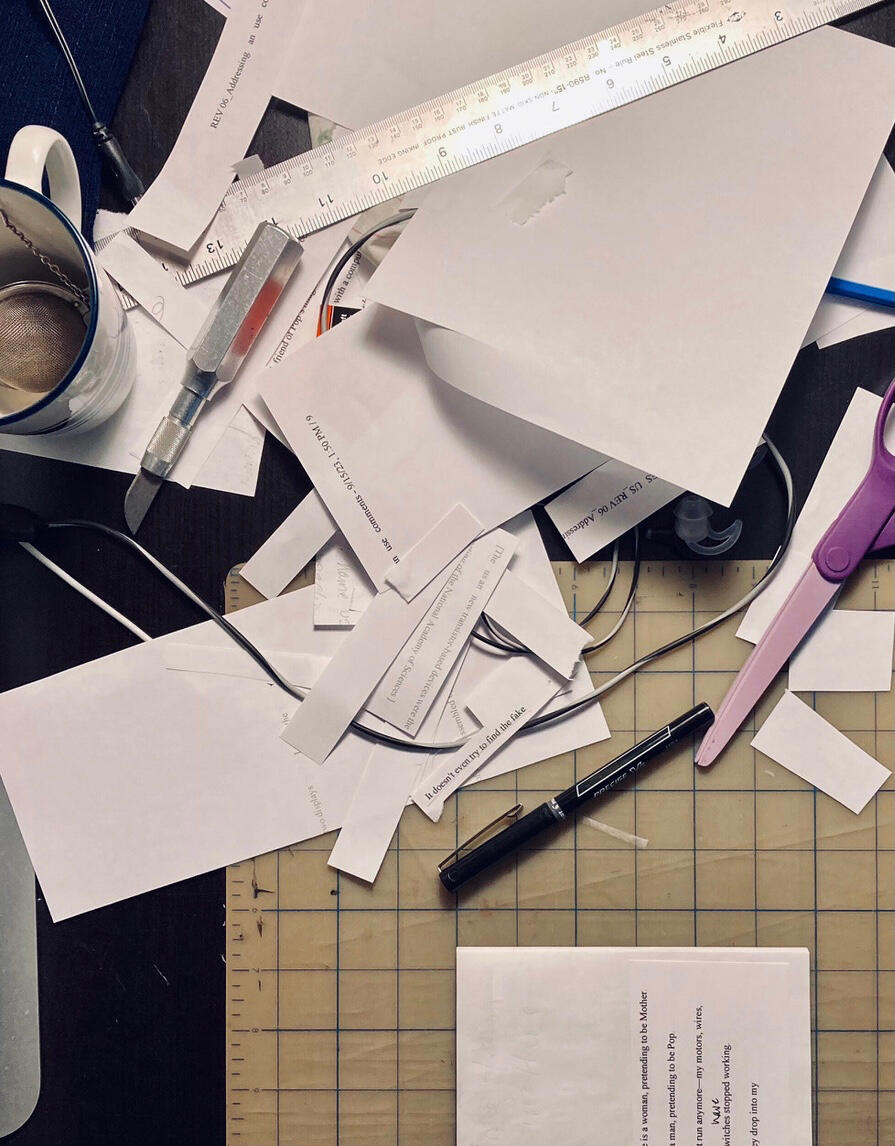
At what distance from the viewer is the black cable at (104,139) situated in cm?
64

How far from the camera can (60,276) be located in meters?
0.62

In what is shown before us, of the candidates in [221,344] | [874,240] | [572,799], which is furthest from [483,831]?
[874,240]

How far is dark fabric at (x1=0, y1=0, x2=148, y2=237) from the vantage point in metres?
0.65

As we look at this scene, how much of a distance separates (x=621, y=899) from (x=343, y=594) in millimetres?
309

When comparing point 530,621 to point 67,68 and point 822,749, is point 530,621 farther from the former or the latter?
point 67,68

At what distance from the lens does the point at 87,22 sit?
0.65 m

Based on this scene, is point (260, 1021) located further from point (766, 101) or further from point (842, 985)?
point (766, 101)

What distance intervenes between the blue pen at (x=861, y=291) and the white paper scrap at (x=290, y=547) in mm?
401

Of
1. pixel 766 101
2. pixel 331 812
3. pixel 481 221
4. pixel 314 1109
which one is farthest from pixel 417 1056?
pixel 766 101

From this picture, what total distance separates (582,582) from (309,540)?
0.21m

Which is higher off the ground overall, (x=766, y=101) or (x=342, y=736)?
(x=766, y=101)

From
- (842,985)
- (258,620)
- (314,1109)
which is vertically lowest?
(314,1109)

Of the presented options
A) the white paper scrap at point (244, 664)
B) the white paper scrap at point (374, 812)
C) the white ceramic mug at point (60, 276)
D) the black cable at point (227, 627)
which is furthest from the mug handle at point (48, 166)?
the white paper scrap at point (374, 812)

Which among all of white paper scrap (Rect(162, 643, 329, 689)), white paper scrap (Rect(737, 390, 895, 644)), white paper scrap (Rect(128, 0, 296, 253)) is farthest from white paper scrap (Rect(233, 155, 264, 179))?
white paper scrap (Rect(737, 390, 895, 644))
